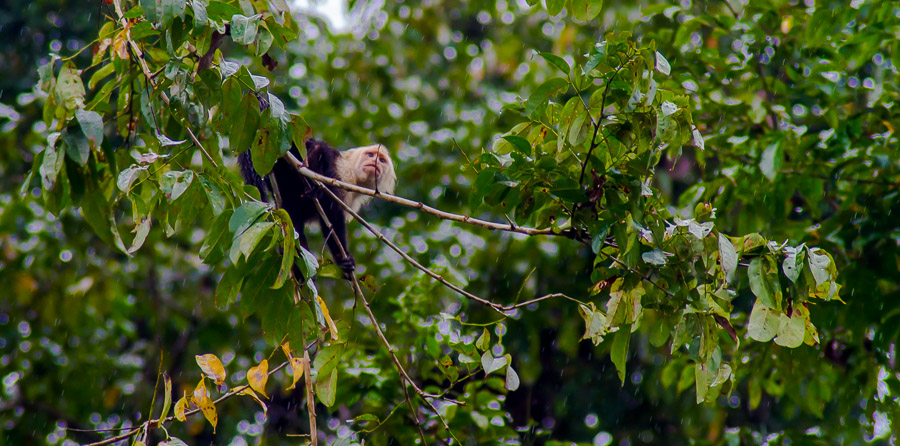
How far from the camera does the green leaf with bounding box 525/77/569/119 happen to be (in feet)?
6.25

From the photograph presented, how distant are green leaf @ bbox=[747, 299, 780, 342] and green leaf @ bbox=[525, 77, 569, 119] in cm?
69

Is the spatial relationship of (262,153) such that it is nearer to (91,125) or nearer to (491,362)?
(91,125)

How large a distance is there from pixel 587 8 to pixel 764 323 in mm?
871

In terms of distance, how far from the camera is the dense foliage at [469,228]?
1.83m

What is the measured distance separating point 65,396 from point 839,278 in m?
4.93

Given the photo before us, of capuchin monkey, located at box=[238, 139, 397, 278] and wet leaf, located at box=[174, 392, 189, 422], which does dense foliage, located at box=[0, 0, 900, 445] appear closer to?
wet leaf, located at box=[174, 392, 189, 422]

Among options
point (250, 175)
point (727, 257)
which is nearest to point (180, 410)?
point (727, 257)

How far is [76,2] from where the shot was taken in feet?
20.8

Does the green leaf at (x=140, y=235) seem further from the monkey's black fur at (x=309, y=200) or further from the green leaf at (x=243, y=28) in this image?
the monkey's black fur at (x=309, y=200)

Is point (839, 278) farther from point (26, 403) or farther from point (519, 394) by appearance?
point (26, 403)

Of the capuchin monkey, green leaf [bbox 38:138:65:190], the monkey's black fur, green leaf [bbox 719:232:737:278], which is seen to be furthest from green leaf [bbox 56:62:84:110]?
green leaf [bbox 719:232:737:278]

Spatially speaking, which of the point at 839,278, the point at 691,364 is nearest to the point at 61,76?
the point at 691,364

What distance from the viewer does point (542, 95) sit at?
1941mm

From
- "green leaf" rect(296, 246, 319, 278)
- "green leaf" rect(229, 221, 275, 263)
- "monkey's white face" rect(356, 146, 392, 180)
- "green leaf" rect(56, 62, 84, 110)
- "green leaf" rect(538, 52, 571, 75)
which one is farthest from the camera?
"monkey's white face" rect(356, 146, 392, 180)
